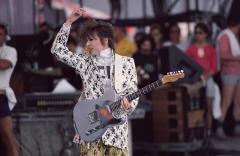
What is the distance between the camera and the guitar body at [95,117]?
4863 mm

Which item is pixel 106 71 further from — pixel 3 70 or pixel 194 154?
pixel 194 154

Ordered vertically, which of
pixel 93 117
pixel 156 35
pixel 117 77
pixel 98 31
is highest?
pixel 156 35

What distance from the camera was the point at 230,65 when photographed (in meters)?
9.23

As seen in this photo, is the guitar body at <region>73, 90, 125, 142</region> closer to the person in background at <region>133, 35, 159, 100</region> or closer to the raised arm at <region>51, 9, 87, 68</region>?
the raised arm at <region>51, 9, 87, 68</region>

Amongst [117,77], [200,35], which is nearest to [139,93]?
[117,77]

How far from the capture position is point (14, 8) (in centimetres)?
800

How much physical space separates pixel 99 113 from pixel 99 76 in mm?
278

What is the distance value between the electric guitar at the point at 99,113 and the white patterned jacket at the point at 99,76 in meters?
0.07

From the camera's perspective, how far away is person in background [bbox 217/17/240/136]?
9164 millimetres

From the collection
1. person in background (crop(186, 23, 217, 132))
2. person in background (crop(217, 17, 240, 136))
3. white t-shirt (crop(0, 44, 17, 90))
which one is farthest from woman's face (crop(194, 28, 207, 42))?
A: white t-shirt (crop(0, 44, 17, 90))

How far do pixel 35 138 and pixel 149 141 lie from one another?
1.62 metres

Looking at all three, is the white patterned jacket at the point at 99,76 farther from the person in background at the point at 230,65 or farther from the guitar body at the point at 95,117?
the person in background at the point at 230,65

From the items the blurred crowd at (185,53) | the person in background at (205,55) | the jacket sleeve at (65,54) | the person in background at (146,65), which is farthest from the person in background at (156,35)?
the jacket sleeve at (65,54)

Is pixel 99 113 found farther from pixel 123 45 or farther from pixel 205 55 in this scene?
pixel 123 45
